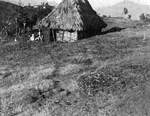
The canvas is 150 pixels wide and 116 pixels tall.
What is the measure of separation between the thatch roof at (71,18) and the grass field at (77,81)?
9.52 ft

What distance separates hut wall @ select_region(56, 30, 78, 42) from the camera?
68.0ft

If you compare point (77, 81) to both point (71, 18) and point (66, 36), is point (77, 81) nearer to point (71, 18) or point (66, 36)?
point (71, 18)

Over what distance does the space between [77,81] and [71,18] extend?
1044 cm

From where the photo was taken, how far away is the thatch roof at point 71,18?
19.9m

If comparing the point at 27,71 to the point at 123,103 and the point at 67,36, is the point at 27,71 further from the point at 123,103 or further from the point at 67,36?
the point at 67,36

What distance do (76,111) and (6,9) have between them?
71.6 feet

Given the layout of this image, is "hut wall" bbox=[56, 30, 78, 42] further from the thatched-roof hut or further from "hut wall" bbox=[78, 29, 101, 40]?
"hut wall" bbox=[78, 29, 101, 40]

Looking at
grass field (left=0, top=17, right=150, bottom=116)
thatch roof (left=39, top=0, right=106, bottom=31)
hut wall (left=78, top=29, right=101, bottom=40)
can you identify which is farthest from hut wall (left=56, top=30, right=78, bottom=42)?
grass field (left=0, top=17, right=150, bottom=116)

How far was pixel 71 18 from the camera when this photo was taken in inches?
796

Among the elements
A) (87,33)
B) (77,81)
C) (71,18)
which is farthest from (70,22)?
(77,81)

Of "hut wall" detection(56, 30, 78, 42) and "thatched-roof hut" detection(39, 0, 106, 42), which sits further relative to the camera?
Answer: "hut wall" detection(56, 30, 78, 42)

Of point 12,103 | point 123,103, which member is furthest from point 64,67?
point 123,103

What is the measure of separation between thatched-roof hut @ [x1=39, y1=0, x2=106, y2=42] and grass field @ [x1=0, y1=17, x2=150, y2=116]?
9.57 feet

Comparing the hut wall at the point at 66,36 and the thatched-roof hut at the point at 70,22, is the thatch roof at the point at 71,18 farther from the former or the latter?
the hut wall at the point at 66,36
